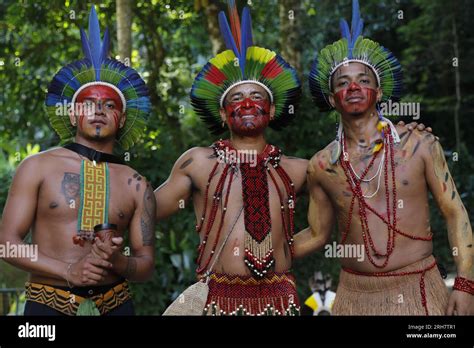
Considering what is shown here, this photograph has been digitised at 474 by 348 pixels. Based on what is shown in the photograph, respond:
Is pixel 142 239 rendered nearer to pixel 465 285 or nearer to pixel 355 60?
pixel 355 60

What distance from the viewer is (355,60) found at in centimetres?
502

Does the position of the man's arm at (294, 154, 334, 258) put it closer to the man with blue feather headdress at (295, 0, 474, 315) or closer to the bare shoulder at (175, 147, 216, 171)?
the man with blue feather headdress at (295, 0, 474, 315)

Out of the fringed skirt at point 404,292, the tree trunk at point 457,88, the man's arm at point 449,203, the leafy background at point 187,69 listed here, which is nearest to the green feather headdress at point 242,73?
the man's arm at point 449,203

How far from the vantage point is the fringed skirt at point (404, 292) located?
485cm

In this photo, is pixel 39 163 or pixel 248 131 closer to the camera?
pixel 39 163

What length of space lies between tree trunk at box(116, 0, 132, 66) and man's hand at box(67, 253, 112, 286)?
3755 mm

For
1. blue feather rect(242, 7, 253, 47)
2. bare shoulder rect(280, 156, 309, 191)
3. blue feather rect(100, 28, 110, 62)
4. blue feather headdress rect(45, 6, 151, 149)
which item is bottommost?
bare shoulder rect(280, 156, 309, 191)

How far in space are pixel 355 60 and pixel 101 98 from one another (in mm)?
1467

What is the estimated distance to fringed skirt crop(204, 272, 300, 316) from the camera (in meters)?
4.91

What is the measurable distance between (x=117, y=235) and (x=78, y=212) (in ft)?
1.05

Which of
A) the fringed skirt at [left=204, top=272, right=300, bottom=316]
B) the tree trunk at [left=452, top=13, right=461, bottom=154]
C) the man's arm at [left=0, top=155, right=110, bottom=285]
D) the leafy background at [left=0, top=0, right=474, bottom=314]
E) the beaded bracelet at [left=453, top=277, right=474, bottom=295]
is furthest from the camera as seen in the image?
the tree trunk at [left=452, top=13, right=461, bottom=154]

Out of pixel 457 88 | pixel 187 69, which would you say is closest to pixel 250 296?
pixel 187 69

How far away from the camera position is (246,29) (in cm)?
514

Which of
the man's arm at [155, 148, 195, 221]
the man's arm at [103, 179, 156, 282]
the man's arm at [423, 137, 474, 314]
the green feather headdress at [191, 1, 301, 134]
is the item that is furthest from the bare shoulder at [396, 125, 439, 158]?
the man's arm at [103, 179, 156, 282]
